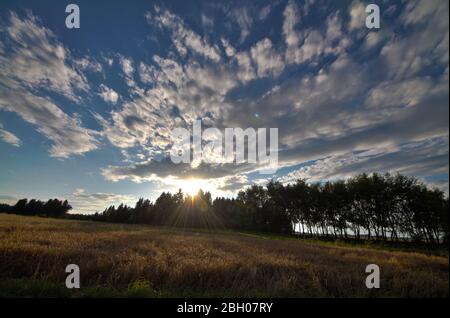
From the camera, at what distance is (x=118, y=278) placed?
3.88 meters

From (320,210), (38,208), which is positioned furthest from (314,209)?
(38,208)

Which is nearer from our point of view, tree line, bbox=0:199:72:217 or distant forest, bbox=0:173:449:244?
distant forest, bbox=0:173:449:244

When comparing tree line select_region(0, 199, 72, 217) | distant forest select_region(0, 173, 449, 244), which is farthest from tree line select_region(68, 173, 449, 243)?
tree line select_region(0, 199, 72, 217)

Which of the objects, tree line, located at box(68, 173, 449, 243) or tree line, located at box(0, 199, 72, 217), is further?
tree line, located at box(0, 199, 72, 217)

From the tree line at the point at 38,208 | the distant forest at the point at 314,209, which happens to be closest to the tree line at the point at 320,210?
the distant forest at the point at 314,209

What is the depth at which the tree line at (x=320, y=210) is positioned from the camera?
4428cm

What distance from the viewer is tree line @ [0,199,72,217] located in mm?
96250

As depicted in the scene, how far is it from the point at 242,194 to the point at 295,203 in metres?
20.3

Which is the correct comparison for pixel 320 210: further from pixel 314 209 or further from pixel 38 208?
pixel 38 208

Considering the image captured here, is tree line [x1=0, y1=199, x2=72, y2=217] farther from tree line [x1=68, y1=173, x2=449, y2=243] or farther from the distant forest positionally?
tree line [x1=68, y1=173, x2=449, y2=243]

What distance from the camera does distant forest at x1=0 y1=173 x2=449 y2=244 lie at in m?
44.3

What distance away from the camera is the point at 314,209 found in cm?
6147
